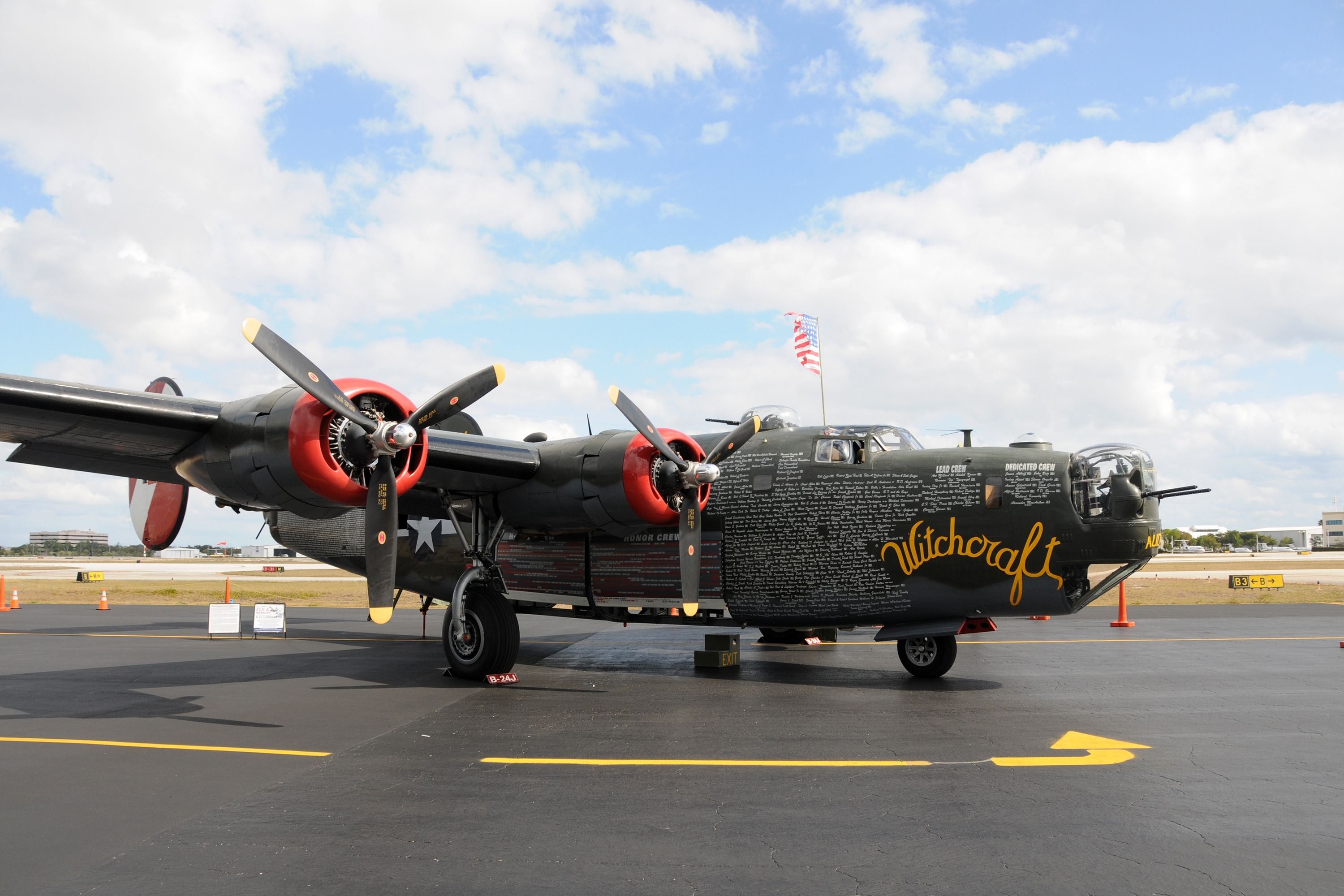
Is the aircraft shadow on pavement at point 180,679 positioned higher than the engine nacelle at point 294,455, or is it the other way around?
the engine nacelle at point 294,455

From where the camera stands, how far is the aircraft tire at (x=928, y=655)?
543 inches

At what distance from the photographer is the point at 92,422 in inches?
439

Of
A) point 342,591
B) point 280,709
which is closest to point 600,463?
point 280,709

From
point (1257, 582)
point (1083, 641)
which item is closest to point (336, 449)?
point (1083, 641)

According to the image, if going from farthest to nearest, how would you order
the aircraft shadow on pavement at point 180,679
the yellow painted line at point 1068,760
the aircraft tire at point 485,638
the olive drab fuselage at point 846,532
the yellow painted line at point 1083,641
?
the yellow painted line at point 1083,641 → the aircraft tire at point 485,638 → the olive drab fuselage at point 846,532 → the aircraft shadow on pavement at point 180,679 → the yellow painted line at point 1068,760

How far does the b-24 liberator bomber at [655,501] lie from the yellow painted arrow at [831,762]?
10.7 feet

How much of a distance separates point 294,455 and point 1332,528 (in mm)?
228389

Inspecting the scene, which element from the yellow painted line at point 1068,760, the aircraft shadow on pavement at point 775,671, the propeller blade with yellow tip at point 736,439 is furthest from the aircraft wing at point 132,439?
the yellow painted line at point 1068,760

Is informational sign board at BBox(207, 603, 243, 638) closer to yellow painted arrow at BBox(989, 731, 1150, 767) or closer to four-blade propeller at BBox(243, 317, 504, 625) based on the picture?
four-blade propeller at BBox(243, 317, 504, 625)

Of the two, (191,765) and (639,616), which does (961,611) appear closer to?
(639,616)

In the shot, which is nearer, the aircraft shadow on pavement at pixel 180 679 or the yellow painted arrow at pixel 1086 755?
the yellow painted arrow at pixel 1086 755

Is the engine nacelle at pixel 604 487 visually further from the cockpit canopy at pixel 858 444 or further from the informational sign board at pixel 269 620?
the informational sign board at pixel 269 620

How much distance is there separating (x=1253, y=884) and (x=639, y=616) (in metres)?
10.8

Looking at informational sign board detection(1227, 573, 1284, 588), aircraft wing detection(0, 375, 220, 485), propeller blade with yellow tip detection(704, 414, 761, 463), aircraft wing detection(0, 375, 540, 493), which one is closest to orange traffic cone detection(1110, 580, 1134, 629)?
propeller blade with yellow tip detection(704, 414, 761, 463)
